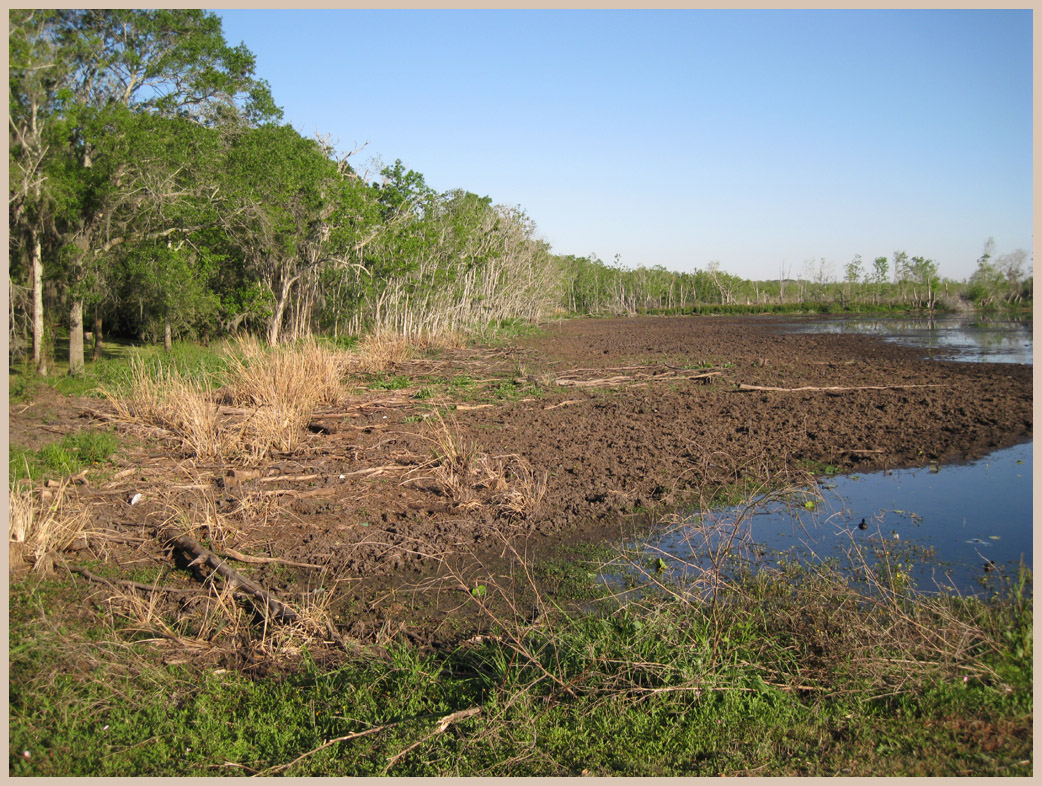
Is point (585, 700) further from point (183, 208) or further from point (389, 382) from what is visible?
point (183, 208)

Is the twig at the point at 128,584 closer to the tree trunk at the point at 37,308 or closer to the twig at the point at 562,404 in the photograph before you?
the twig at the point at 562,404

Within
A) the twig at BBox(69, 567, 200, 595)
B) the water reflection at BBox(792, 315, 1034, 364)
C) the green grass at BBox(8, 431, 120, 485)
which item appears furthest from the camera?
the water reflection at BBox(792, 315, 1034, 364)

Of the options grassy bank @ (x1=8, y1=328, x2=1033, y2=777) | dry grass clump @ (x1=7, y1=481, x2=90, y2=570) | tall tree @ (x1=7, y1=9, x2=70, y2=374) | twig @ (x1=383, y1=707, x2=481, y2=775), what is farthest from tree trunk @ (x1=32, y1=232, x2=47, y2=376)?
twig @ (x1=383, y1=707, x2=481, y2=775)

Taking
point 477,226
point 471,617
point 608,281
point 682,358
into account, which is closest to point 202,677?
point 471,617

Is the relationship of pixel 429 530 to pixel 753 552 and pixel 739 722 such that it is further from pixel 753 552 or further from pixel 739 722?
pixel 739 722

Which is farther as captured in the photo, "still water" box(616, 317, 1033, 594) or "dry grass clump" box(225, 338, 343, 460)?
"dry grass clump" box(225, 338, 343, 460)

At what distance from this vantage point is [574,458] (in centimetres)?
948

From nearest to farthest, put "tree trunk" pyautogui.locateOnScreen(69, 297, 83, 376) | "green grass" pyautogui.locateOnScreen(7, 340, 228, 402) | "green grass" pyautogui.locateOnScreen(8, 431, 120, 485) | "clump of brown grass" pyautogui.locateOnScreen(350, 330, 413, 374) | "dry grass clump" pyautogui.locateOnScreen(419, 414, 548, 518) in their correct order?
"dry grass clump" pyautogui.locateOnScreen(419, 414, 548, 518)
"green grass" pyautogui.locateOnScreen(8, 431, 120, 485)
"green grass" pyautogui.locateOnScreen(7, 340, 228, 402)
"tree trunk" pyautogui.locateOnScreen(69, 297, 83, 376)
"clump of brown grass" pyautogui.locateOnScreen(350, 330, 413, 374)

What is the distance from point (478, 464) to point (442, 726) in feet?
16.7

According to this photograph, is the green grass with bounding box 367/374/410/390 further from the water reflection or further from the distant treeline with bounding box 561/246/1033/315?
the distant treeline with bounding box 561/246/1033/315

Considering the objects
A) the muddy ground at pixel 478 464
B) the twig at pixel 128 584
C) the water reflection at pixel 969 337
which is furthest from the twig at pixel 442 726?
the water reflection at pixel 969 337

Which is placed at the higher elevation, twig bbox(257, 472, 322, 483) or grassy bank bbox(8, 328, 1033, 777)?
twig bbox(257, 472, 322, 483)

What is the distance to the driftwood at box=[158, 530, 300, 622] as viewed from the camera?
4.74 m

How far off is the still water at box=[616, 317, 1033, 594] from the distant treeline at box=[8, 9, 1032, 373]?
13860mm
